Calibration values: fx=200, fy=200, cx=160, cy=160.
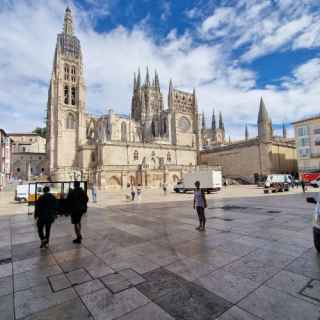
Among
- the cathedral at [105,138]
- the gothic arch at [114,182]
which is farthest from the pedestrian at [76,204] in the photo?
the gothic arch at [114,182]

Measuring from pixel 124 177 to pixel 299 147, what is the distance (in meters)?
36.5

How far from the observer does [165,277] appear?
3754 mm

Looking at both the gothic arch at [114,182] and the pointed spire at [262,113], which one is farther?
the pointed spire at [262,113]

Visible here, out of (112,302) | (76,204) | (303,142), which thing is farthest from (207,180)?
(303,142)

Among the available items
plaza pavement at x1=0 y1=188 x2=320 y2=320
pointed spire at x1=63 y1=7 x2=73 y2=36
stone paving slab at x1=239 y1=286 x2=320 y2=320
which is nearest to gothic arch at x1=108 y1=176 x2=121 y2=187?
plaza pavement at x1=0 y1=188 x2=320 y2=320

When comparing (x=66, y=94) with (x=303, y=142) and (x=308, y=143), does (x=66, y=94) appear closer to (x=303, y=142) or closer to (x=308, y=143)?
(x=303, y=142)

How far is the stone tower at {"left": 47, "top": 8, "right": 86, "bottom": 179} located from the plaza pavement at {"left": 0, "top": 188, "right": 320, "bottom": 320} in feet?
133

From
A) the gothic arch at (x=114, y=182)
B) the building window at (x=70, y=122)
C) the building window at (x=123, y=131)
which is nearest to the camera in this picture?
the gothic arch at (x=114, y=182)

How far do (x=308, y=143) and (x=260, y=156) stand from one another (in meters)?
9.17

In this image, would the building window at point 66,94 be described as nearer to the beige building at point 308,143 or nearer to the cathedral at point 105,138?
the cathedral at point 105,138

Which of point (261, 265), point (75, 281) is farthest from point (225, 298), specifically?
point (75, 281)

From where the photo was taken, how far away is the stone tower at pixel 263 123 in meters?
51.1

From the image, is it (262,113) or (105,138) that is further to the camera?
(262,113)

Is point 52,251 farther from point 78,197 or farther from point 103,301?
point 103,301
